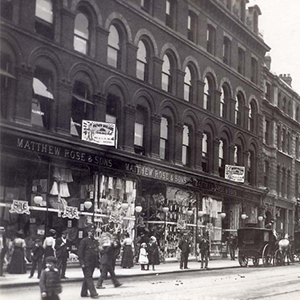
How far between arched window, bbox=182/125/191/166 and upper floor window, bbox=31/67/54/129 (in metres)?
9.03

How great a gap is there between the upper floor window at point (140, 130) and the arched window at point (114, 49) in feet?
8.19

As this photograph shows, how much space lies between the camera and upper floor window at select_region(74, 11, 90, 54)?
64.8ft

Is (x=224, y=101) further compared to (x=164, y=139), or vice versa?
(x=224, y=101)

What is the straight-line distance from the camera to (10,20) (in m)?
16.9

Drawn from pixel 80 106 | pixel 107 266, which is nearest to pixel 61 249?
pixel 107 266

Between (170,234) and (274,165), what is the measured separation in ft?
27.9

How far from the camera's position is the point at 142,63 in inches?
952

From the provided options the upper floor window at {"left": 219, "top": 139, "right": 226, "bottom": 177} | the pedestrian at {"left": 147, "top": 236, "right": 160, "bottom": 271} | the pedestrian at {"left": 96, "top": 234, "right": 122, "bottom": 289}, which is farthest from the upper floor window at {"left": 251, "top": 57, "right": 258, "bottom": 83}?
the pedestrian at {"left": 96, "top": 234, "right": 122, "bottom": 289}

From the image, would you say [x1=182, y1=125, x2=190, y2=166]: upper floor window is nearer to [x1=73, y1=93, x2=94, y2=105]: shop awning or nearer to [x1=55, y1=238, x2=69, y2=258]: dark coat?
[x1=73, y1=93, x2=94, y2=105]: shop awning

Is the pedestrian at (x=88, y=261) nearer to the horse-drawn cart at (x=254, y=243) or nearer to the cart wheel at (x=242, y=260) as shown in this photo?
the horse-drawn cart at (x=254, y=243)

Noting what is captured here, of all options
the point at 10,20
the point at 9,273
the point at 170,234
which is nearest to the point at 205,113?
the point at 170,234

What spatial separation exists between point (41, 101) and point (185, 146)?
32.8 feet

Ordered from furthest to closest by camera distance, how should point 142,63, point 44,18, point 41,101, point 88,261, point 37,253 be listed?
1. point 142,63
2. point 44,18
3. point 41,101
4. point 37,253
5. point 88,261

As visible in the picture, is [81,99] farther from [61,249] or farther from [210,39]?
[210,39]
